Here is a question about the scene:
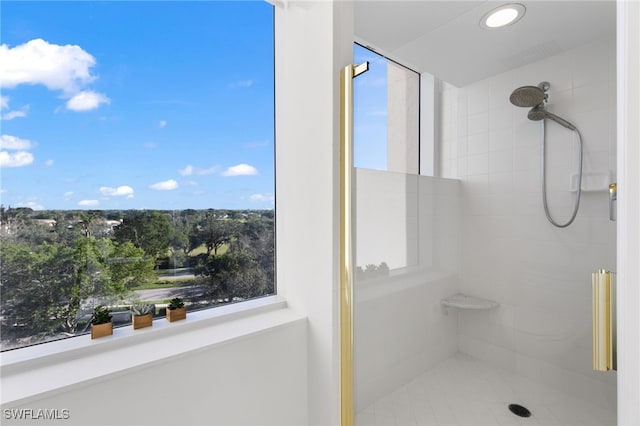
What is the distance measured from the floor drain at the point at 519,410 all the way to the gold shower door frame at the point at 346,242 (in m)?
0.83

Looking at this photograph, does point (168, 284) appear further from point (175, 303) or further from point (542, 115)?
point (542, 115)

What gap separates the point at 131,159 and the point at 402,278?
1.34 m

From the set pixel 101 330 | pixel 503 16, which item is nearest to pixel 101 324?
pixel 101 330

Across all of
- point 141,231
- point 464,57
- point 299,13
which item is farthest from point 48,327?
point 464,57

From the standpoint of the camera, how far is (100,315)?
1.09m

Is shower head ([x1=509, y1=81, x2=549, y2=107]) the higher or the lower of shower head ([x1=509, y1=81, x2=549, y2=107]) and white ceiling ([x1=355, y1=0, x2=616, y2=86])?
the lower

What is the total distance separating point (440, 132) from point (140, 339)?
1726 mm

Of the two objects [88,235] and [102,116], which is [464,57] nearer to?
[102,116]

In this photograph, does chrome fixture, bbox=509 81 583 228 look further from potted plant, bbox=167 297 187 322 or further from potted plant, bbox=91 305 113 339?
potted plant, bbox=91 305 113 339

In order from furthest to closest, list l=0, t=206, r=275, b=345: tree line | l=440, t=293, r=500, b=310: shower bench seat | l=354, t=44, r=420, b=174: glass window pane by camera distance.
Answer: l=440, t=293, r=500, b=310: shower bench seat < l=354, t=44, r=420, b=174: glass window pane < l=0, t=206, r=275, b=345: tree line

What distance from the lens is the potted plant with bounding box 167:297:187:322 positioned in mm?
1233

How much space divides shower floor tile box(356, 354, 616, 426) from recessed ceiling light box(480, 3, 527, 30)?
1704 millimetres

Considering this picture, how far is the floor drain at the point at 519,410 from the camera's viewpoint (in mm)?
1427

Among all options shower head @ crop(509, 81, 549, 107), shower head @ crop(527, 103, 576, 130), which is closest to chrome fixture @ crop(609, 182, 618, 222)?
shower head @ crop(527, 103, 576, 130)
